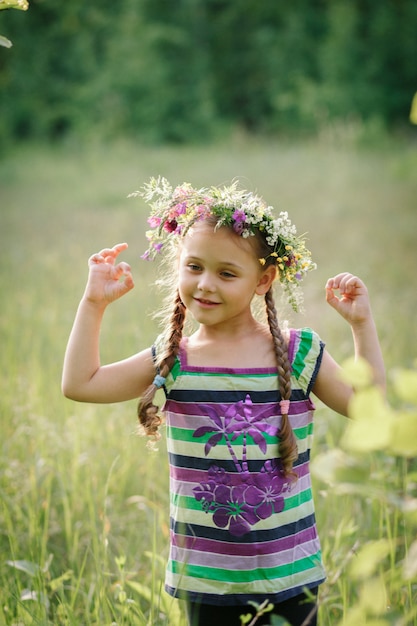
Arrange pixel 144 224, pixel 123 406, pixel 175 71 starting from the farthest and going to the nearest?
pixel 175 71, pixel 144 224, pixel 123 406

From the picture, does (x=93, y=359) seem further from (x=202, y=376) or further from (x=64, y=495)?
(x=64, y=495)

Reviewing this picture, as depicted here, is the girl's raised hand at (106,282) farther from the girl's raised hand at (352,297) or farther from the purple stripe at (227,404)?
the girl's raised hand at (352,297)

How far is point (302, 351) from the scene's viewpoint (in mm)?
1862

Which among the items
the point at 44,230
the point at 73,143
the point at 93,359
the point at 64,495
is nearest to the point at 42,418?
the point at 64,495

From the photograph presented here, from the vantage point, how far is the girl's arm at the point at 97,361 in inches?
72.5

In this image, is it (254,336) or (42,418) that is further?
(42,418)

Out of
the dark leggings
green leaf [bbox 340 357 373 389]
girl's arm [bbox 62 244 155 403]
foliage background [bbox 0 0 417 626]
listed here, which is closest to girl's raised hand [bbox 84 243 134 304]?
girl's arm [bbox 62 244 155 403]

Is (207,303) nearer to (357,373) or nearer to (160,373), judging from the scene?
(160,373)

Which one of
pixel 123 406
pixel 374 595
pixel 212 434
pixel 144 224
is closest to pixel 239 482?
pixel 212 434

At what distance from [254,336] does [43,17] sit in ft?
67.1

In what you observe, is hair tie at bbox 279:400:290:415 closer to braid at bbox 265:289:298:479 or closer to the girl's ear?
braid at bbox 265:289:298:479

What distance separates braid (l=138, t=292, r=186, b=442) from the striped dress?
39mm

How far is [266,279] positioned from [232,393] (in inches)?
13.3

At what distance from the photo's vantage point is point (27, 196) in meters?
10.9
